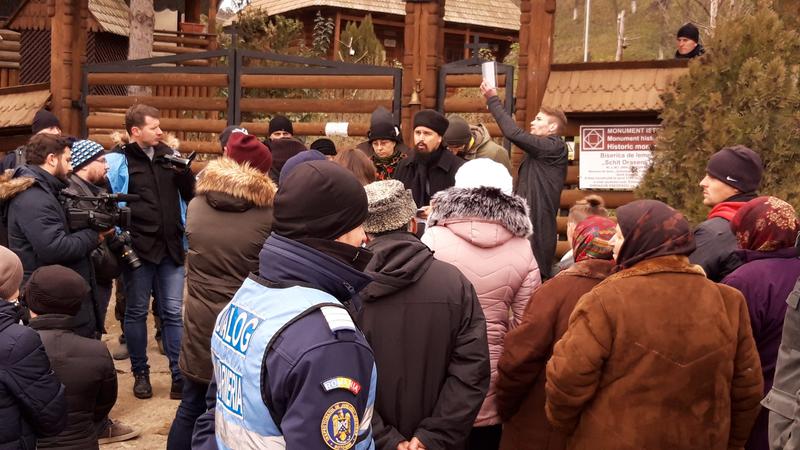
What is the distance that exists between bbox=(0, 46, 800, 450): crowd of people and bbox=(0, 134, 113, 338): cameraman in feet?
0.04

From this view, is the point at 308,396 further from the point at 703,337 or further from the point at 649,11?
the point at 649,11

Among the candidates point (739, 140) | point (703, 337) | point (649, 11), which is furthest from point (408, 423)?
point (649, 11)

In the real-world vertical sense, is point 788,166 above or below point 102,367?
above

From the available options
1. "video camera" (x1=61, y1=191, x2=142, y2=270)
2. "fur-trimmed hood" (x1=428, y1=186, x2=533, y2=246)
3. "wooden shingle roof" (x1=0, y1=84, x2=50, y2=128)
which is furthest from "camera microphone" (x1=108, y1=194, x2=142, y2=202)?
"wooden shingle roof" (x1=0, y1=84, x2=50, y2=128)

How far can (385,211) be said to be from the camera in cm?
367

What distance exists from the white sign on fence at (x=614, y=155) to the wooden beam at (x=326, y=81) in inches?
88.0

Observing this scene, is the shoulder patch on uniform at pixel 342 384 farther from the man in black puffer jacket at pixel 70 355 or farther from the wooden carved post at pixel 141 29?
the wooden carved post at pixel 141 29

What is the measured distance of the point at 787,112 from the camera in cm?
592

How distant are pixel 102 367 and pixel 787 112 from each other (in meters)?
4.43

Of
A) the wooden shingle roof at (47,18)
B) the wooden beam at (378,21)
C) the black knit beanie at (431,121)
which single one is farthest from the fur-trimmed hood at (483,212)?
the wooden beam at (378,21)

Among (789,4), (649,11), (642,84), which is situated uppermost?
(649,11)

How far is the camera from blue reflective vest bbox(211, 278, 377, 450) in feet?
7.22

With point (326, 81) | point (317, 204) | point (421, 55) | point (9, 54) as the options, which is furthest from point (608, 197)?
point (9, 54)

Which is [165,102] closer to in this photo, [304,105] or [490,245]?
[304,105]
